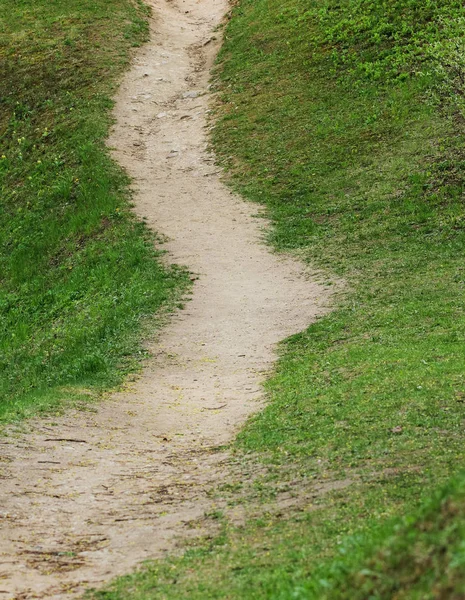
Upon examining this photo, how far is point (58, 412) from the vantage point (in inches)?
509

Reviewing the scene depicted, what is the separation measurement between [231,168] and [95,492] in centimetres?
1768

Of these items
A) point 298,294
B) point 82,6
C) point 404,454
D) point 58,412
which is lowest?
point 298,294

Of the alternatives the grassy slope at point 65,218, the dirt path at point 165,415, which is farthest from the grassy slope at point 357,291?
the grassy slope at point 65,218

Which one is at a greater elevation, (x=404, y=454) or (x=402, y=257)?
(x=404, y=454)

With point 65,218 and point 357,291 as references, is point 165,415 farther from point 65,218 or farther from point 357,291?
point 65,218

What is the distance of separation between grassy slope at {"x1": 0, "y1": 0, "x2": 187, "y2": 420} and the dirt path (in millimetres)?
878

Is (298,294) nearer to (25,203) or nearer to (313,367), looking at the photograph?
(313,367)

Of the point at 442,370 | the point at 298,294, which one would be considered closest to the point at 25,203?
the point at 298,294

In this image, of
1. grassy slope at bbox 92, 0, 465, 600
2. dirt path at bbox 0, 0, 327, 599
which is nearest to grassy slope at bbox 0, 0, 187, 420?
dirt path at bbox 0, 0, 327, 599

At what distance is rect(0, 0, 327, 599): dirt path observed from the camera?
851 centimetres

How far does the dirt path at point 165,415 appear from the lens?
27.9 feet

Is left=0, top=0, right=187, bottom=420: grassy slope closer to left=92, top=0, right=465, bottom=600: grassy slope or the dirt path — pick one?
the dirt path

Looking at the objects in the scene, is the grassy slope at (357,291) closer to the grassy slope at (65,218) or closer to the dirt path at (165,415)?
the dirt path at (165,415)

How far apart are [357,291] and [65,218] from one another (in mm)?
10830
